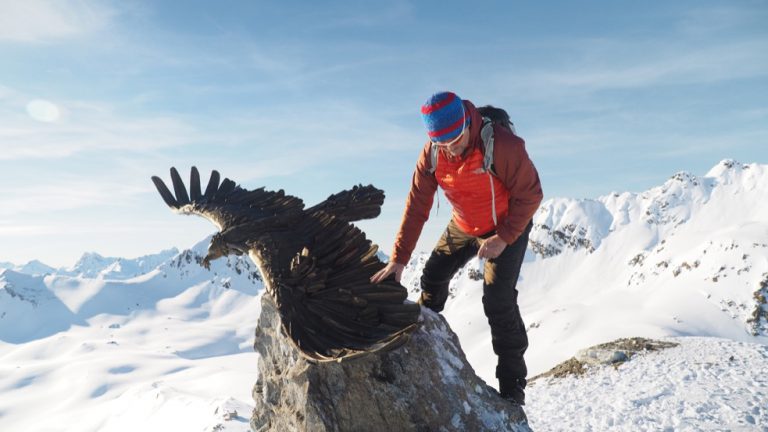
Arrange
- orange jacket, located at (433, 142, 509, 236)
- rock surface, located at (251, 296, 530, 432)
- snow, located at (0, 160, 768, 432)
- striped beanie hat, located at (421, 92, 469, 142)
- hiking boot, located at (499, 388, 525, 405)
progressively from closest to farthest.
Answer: striped beanie hat, located at (421, 92, 469, 142) → rock surface, located at (251, 296, 530, 432) → orange jacket, located at (433, 142, 509, 236) → hiking boot, located at (499, 388, 525, 405) → snow, located at (0, 160, 768, 432)

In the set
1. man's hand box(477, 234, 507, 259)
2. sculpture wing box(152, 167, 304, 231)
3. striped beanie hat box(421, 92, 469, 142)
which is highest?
sculpture wing box(152, 167, 304, 231)

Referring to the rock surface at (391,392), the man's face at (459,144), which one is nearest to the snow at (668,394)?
the rock surface at (391,392)

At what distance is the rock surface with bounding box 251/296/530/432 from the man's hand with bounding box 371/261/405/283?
605 millimetres

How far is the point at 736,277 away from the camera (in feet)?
342

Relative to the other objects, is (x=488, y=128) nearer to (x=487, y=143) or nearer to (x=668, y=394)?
(x=487, y=143)

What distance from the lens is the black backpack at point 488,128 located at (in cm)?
468

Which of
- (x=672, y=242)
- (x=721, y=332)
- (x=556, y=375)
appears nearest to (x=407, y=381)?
(x=556, y=375)

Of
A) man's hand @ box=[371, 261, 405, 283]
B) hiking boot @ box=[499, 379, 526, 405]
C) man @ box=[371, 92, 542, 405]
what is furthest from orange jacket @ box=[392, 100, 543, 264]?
hiking boot @ box=[499, 379, 526, 405]

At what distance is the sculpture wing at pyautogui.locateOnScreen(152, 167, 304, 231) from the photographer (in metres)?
6.76

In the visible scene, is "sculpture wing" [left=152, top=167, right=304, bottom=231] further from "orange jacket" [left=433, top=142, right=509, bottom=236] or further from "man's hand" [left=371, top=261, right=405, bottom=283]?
"orange jacket" [left=433, top=142, right=509, bottom=236]

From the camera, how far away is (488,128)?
471cm

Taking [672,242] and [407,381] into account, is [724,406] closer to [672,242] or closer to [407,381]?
[407,381]

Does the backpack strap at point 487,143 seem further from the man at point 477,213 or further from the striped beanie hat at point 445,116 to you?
the striped beanie hat at point 445,116

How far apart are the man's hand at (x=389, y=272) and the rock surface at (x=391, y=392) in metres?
0.61
